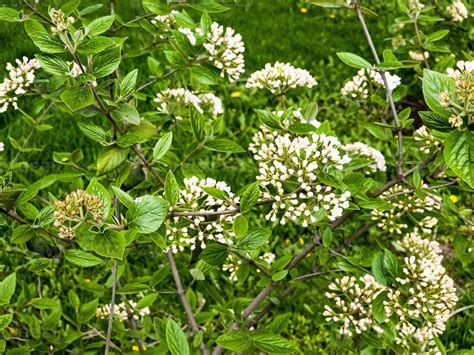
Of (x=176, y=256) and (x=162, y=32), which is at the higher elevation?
(x=162, y=32)

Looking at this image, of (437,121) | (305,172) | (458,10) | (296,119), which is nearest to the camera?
(437,121)

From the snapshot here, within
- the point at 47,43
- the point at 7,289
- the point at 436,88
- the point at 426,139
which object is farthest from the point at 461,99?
the point at 7,289

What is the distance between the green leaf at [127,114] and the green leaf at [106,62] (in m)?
0.11

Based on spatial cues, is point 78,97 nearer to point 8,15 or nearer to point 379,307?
point 8,15

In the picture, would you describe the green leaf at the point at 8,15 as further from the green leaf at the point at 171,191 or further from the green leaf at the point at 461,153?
the green leaf at the point at 461,153

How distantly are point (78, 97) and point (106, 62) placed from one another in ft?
0.38

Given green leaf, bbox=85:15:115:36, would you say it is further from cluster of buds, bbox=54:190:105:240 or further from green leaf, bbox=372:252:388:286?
green leaf, bbox=372:252:388:286

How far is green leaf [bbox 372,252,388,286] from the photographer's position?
1562mm

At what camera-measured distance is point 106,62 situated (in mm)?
1407

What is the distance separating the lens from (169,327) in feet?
3.84

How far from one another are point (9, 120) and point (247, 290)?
1.72m

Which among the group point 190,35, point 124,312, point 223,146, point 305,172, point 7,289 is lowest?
point 124,312

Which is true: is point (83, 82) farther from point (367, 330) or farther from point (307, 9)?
point (307, 9)

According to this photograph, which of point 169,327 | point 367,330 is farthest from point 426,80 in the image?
point 367,330
